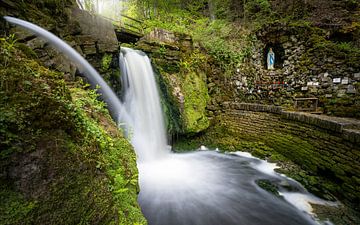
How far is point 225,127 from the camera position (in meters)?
8.43

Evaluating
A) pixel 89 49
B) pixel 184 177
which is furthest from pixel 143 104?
pixel 184 177

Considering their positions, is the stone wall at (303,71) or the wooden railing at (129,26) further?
the wooden railing at (129,26)

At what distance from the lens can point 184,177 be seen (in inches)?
206

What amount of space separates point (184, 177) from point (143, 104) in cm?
325

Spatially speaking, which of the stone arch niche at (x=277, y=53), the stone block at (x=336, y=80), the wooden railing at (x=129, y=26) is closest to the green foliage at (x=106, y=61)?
the wooden railing at (x=129, y=26)

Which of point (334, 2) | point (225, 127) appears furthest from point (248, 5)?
point (225, 127)

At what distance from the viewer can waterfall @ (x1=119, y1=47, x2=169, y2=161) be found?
662 centimetres

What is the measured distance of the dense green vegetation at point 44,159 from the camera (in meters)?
1.08

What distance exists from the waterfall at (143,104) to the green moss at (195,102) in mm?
1166

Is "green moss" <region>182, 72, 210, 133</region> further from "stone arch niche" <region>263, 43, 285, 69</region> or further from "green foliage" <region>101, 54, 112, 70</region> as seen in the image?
"stone arch niche" <region>263, 43, 285, 69</region>

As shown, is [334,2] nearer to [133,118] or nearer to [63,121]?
[133,118]

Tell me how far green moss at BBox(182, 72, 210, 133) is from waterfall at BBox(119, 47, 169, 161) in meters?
1.17

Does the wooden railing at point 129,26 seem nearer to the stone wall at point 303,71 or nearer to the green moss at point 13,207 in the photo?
the stone wall at point 303,71

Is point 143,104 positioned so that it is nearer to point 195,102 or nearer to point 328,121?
point 195,102
